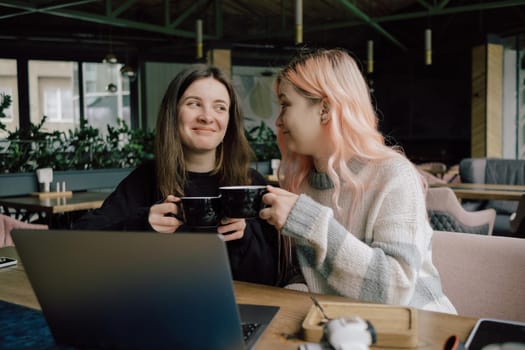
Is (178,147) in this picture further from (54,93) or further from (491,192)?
(54,93)

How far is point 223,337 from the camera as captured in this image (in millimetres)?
896

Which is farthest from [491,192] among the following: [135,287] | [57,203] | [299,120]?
[135,287]

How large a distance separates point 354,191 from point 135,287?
791 mm

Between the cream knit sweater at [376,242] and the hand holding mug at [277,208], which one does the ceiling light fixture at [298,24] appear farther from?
the hand holding mug at [277,208]

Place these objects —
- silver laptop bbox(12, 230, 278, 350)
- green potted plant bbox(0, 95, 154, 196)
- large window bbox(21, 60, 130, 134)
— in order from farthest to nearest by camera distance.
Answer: large window bbox(21, 60, 130, 134), green potted plant bbox(0, 95, 154, 196), silver laptop bbox(12, 230, 278, 350)

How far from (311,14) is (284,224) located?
11.2 m

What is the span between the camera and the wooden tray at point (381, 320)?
0.98 m

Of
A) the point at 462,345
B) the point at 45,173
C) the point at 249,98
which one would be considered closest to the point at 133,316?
the point at 462,345

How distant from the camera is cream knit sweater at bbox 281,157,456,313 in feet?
4.13

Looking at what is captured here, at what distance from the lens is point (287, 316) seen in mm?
1172

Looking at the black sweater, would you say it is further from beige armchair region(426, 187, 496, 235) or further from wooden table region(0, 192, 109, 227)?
wooden table region(0, 192, 109, 227)

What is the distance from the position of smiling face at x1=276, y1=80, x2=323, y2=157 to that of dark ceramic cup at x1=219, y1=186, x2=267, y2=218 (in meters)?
0.35

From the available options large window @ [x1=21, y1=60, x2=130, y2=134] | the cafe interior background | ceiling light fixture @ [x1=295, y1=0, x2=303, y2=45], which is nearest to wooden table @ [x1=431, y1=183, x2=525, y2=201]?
ceiling light fixture @ [x1=295, y1=0, x2=303, y2=45]

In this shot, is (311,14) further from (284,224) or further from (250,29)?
(284,224)
